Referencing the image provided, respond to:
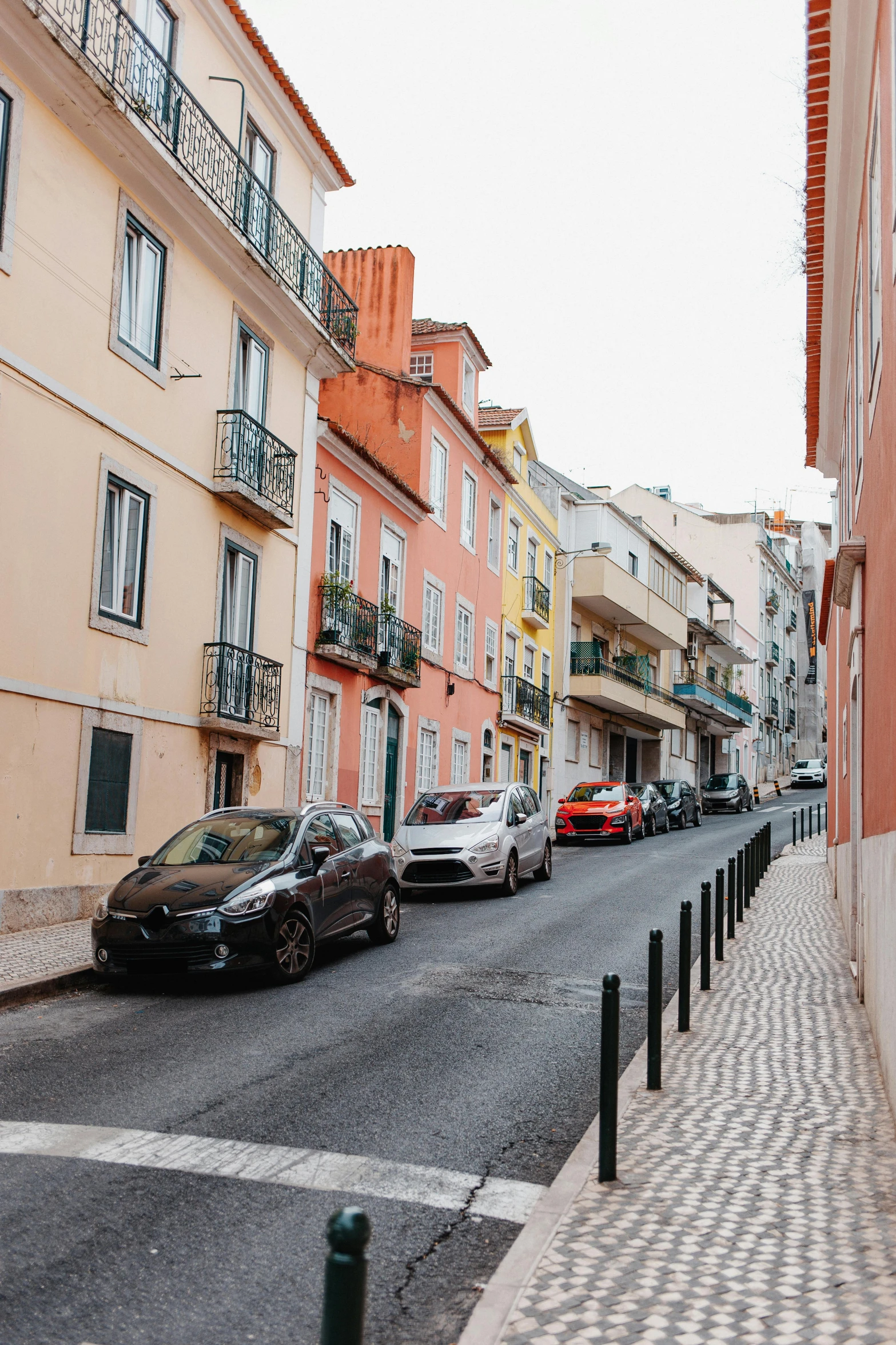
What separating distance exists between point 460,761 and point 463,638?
2.99 meters

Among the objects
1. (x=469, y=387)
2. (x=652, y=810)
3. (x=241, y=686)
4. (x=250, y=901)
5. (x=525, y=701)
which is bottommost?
(x=250, y=901)

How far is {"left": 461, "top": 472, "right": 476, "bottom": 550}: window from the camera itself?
29516 mm

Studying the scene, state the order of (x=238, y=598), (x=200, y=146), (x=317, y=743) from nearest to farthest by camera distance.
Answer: (x=200, y=146) → (x=238, y=598) → (x=317, y=743)

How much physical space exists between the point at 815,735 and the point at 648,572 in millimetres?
43823

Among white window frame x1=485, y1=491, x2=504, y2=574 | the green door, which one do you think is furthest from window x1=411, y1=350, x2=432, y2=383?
the green door

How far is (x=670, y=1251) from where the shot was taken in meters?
4.24

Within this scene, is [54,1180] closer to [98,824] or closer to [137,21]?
[98,824]

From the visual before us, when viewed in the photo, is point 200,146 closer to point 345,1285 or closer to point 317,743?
point 317,743

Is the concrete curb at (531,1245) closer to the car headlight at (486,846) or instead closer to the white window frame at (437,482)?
the car headlight at (486,846)

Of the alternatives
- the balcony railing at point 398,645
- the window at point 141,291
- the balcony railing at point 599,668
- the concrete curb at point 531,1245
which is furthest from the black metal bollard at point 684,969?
the balcony railing at point 599,668

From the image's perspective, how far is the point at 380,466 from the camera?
900 inches

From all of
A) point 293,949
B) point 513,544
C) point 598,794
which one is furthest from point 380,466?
point 293,949

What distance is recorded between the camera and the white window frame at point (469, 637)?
28.8 meters

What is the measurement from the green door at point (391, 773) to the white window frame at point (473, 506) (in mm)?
6325
